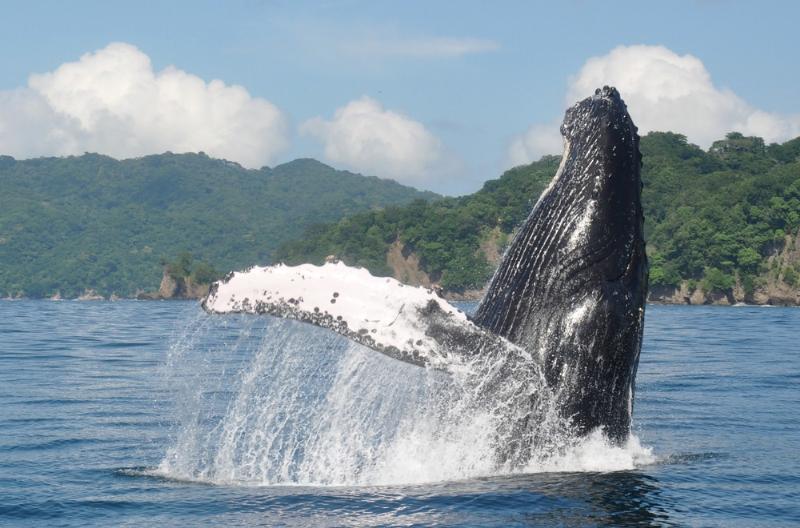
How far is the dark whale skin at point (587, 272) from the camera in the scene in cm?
724

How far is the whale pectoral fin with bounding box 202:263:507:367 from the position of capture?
6.88 m

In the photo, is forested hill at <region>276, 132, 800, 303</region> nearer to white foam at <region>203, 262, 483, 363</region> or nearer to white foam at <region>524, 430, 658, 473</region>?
white foam at <region>524, 430, 658, 473</region>

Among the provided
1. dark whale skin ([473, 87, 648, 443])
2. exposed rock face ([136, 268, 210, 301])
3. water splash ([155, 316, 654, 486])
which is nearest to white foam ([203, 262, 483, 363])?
water splash ([155, 316, 654, 486])

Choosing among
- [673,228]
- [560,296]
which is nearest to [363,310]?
[560,296]

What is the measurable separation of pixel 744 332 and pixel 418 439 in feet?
90.2

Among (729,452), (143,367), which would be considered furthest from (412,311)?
(143,367)

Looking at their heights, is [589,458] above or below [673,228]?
below

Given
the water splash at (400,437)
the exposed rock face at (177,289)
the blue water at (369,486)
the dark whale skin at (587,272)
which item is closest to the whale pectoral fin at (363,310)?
the water splash at (400,437)

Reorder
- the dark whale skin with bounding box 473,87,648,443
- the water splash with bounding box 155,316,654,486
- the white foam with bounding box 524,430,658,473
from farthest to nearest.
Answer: the white foam with bounding box 524,430,658,473, the water splash with bounding box 155,316,654,486, the dark whale skin with bounding box 473,87,648,443

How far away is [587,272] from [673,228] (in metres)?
99.2

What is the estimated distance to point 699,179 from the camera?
115 m

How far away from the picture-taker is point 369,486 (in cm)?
810

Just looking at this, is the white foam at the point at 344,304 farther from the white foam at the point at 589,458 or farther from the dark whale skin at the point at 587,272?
the white foam at the point at 589,458

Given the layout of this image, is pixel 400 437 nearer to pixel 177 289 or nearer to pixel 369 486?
pixel 369 486
